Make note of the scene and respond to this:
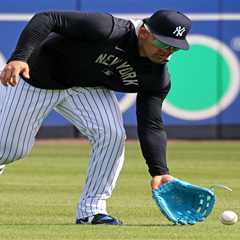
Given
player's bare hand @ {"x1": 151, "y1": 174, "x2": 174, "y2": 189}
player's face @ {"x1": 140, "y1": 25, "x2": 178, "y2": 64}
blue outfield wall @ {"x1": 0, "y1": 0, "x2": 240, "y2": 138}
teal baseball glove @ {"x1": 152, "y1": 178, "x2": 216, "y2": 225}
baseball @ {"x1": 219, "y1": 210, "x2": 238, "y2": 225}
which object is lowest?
blue outfield wall @ {"x1": 0, "y1": 0, "x2": 240, "y2": 138}

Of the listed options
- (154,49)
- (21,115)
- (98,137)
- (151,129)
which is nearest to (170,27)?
(154,49)

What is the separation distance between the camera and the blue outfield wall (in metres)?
19.0

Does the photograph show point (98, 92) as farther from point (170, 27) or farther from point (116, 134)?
point (170, 27)

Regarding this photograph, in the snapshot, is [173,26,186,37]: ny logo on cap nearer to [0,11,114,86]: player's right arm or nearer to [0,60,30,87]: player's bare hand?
[0,11,114,86]: player's right arm

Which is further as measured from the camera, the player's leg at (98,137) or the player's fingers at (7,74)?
the player's leg at (98,137)

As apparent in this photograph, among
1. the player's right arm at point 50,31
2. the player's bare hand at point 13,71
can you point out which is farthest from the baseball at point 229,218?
Result: the player's bare hand at point 13,71

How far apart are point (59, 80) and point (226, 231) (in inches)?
60.0

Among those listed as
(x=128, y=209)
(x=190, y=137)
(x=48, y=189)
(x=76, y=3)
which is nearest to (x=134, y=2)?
(x=76, y=3)

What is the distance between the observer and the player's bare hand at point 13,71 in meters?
6.66

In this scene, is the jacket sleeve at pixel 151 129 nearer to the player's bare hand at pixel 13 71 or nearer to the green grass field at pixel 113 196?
the green grass field at pixel 113 196

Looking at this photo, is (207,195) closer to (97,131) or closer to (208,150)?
(97,131)

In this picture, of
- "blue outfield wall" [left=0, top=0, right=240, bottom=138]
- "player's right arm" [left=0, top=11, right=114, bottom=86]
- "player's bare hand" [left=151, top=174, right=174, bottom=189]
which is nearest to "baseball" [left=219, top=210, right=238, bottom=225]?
"player's bare hand" [left=151, top=174, right=174, bottom=189]

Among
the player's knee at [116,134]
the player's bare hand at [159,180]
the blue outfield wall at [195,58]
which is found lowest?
the blue outfield wall at [195,58]

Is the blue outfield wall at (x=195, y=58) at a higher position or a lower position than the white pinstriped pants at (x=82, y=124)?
lower
